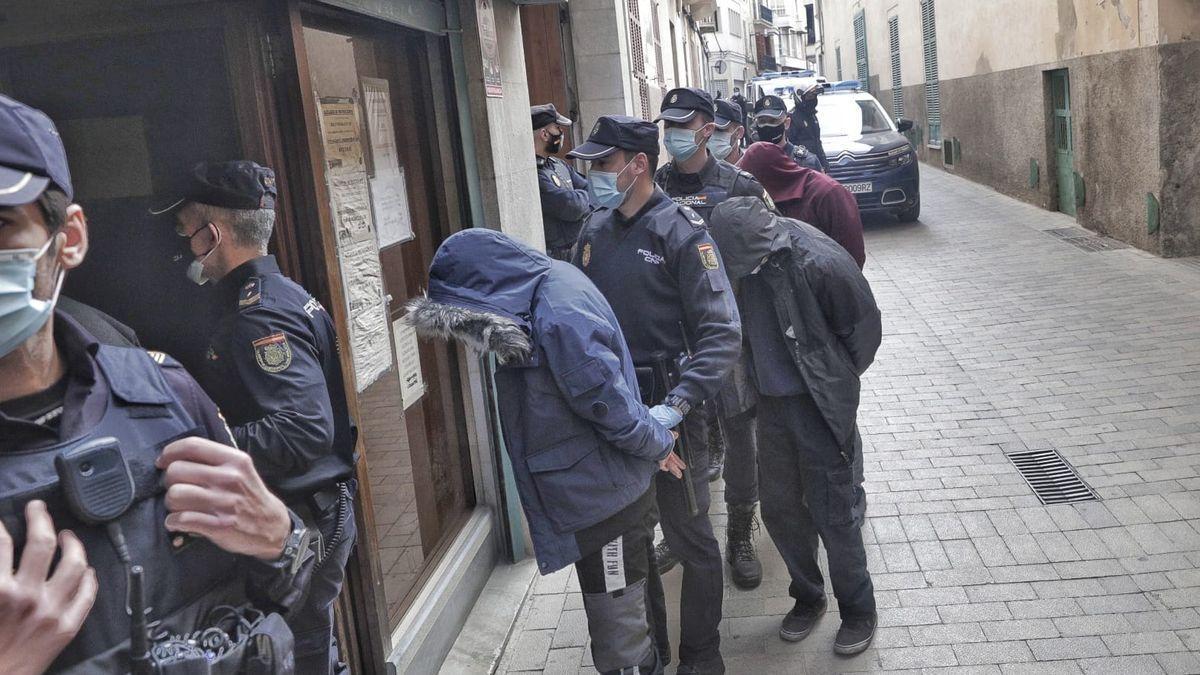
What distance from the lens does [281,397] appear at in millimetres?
2939

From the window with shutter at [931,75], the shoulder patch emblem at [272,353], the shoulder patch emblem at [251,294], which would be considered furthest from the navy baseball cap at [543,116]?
the window with shutter at [931,75]

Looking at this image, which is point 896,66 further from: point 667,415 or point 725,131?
point 667,415

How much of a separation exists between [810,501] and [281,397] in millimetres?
2179

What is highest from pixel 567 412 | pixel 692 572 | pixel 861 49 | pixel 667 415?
pixel 861 49

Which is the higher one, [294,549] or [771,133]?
[771,133]

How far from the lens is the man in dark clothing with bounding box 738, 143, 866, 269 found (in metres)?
5.45

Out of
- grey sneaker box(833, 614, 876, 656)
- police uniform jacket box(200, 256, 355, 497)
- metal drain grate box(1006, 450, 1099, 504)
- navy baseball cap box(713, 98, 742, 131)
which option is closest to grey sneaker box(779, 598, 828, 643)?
grey sneaker box(833, 614, 876, 656)

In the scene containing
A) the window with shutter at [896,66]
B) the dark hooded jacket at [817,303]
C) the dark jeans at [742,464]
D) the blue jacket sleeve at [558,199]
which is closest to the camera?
the dark hooded jacket at [817,303]

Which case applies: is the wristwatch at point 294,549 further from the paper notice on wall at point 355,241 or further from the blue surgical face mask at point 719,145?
the blue surgical face mask at point 719,145

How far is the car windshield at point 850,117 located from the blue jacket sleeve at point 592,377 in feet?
42.3

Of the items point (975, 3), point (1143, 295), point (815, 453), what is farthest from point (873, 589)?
point (975, 3)

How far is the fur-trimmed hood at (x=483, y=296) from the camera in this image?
10.3 feet

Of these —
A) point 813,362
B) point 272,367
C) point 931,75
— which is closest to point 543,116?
point 813,362

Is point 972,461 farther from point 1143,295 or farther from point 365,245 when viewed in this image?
point 1143,295
